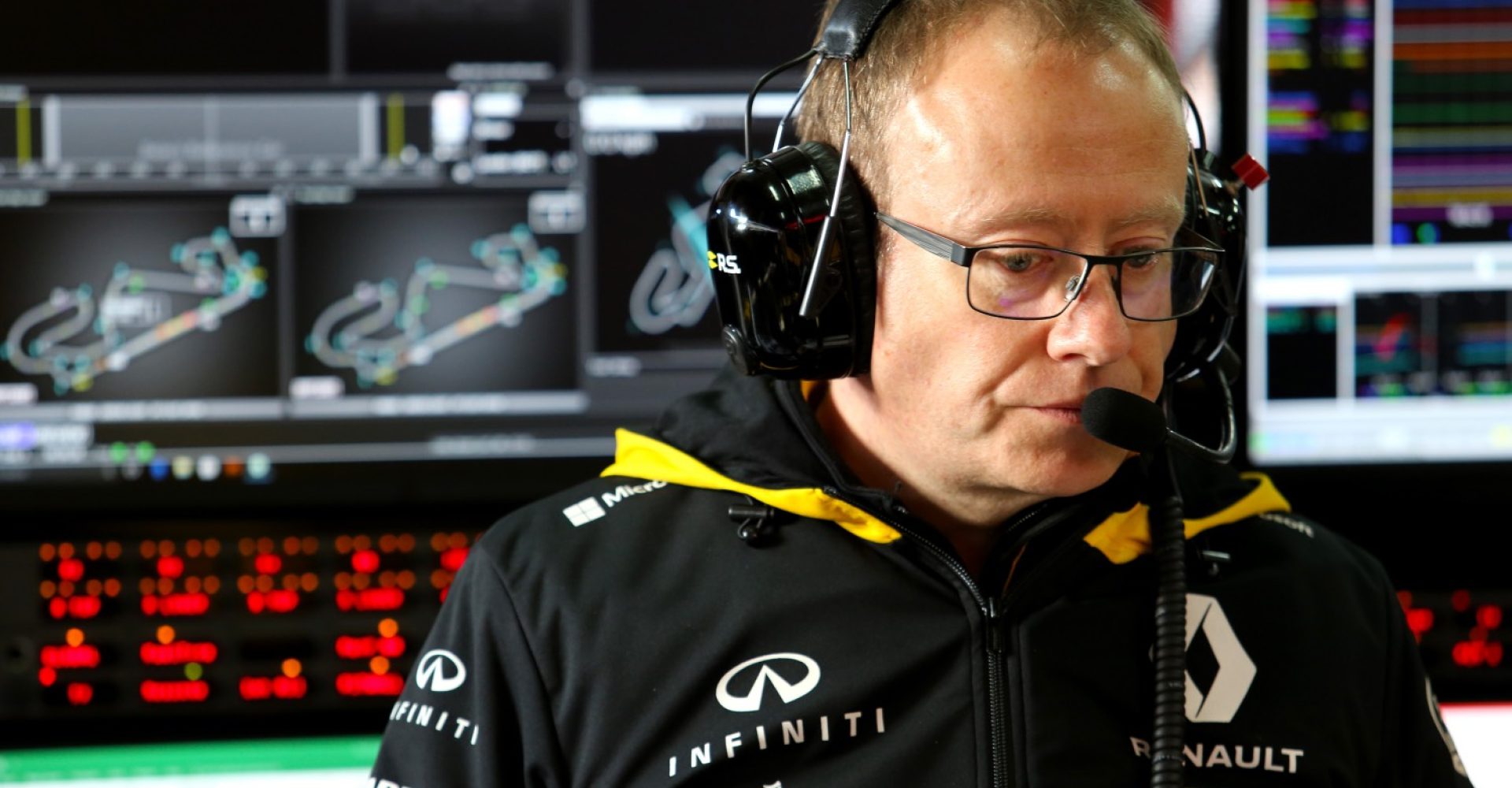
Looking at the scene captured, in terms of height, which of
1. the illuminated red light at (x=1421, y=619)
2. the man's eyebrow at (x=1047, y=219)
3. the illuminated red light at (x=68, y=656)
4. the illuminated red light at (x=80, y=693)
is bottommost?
the illuminated red light at (x=80, y=693)

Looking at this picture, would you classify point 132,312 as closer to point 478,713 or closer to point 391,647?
point 391,647

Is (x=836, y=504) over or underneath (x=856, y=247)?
underneath

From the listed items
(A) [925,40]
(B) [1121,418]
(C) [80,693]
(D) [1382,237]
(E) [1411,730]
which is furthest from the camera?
(D) [1382,237]

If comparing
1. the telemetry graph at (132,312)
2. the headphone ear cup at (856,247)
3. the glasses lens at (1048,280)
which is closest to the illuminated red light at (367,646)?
the telemetry graph at (132,312)

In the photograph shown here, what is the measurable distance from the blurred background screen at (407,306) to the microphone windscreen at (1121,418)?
0.82 meters

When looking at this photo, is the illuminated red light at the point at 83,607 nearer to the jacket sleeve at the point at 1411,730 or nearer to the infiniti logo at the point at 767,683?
the infiniti logo at the point at 767,683

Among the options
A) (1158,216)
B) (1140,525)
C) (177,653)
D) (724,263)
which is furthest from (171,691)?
(1158,216)

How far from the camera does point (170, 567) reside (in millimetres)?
1597

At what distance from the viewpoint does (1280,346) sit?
1.73 m

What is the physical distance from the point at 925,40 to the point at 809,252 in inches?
6.5

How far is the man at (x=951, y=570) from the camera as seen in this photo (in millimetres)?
944

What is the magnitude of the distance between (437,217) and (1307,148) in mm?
1022

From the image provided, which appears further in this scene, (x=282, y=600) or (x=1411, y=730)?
(x=282, y=600)

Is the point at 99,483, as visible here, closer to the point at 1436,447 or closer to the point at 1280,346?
the point at 1280,346
